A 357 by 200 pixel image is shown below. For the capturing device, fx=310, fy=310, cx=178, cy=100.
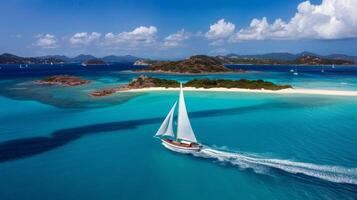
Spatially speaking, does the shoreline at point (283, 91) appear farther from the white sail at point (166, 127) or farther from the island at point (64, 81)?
the white sail at point (166, 127)

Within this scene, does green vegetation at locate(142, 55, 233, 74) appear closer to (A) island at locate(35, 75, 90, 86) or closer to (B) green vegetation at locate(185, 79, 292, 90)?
(A) island at locate(35, 75, 90, 86)

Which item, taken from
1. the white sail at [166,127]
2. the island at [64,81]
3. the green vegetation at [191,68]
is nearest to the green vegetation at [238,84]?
the island at [64,81]

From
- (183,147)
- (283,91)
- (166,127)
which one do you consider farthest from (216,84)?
(183,147)

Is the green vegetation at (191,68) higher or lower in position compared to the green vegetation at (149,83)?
higher

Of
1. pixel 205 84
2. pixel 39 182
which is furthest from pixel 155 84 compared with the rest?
Result: pixel 39 182

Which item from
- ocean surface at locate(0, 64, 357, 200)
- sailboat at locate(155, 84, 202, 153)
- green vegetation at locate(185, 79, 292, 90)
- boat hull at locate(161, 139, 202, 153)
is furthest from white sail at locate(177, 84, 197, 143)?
green vegetation at locate(185, 79, 292, 90)

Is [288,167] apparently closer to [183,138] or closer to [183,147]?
[183,147]
